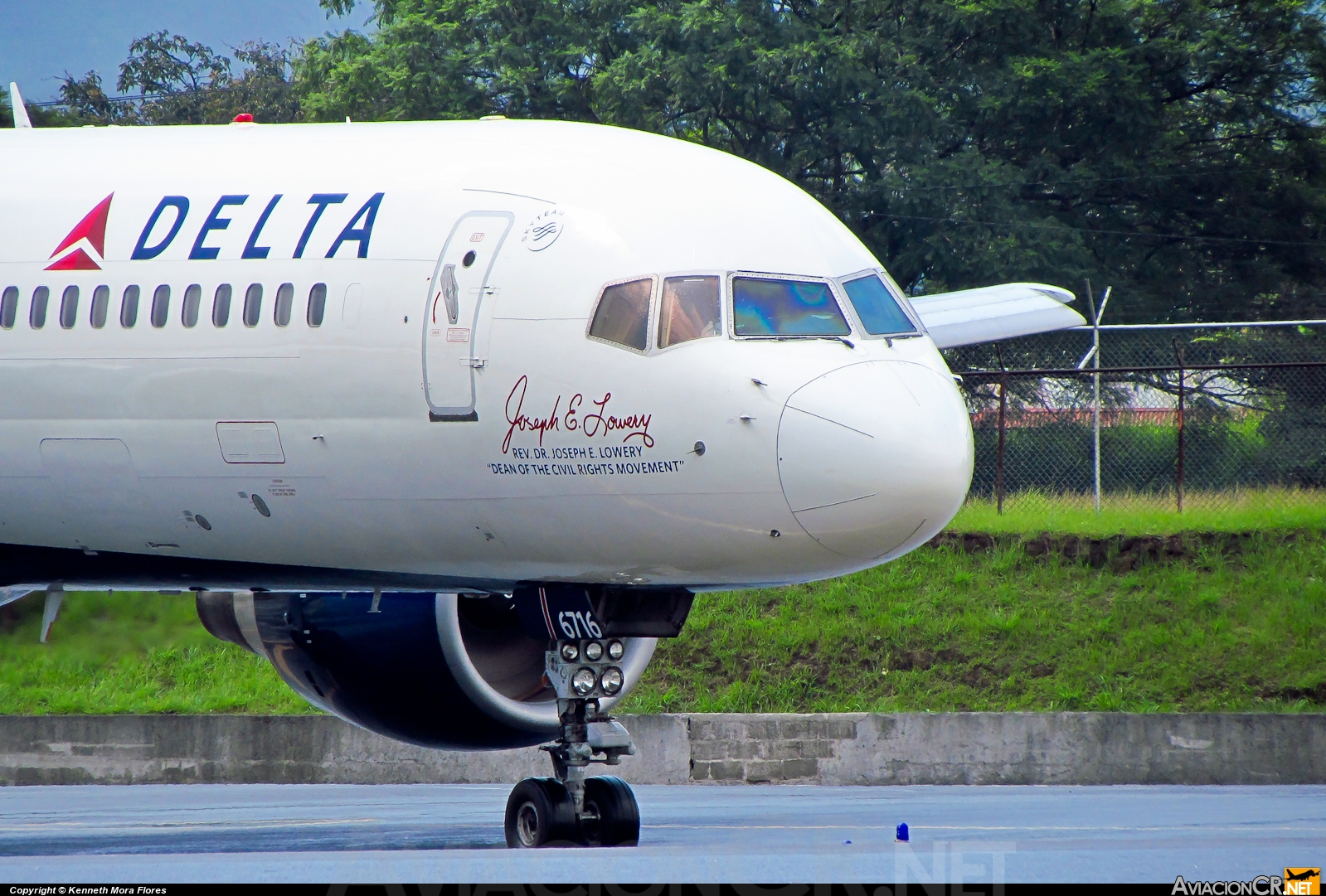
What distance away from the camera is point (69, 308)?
1033 centimetres

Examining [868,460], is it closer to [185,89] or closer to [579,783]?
[579,783]

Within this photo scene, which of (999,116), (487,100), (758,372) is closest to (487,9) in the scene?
(487,100)

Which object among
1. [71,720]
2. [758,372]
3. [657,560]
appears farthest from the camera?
[71,720]

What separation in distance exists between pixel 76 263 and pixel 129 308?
1.76ft

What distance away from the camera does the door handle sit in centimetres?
941

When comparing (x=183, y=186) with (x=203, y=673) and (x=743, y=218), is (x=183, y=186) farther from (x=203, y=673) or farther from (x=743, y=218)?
(x=203, y=673)

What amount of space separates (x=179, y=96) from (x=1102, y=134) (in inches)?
1355

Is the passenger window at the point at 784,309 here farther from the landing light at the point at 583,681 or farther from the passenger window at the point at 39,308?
the passenger window at the point at 39,308

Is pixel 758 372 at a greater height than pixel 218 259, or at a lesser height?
lesser

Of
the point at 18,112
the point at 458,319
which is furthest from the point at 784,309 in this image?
the point at 18,112

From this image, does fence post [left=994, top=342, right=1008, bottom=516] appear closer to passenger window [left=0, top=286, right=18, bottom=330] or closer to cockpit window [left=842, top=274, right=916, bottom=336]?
cockpit window [left=842, top=274, right=916, bottom=336]

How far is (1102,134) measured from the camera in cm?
3500

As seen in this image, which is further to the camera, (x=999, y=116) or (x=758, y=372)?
(x=999, y=116)

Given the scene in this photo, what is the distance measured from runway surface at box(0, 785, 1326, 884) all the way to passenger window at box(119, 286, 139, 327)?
3.04 m
